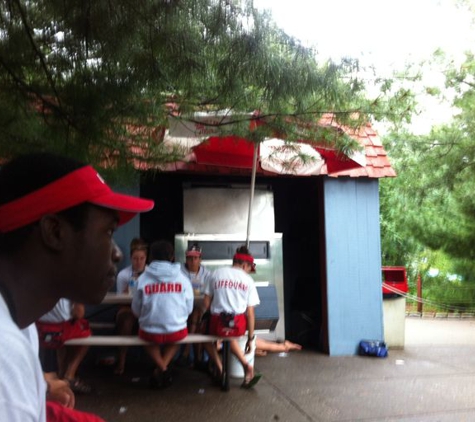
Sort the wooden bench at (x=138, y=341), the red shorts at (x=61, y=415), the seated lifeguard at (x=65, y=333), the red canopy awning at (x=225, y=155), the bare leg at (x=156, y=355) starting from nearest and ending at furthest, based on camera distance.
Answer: the red shorts at (x=61, y=415)
the seated lifeguard at (x=65, y=333)
the wooden bench at (x=138, y=341)
the bare leg at (x=156, y=355)
the red canopy awning at (x=225, y=155)

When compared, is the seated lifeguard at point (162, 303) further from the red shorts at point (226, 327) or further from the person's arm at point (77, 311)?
the person's arm at point (77, 311)

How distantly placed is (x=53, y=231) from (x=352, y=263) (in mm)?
7189

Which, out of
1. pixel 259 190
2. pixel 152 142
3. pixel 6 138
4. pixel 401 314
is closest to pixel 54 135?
pixel 6 138

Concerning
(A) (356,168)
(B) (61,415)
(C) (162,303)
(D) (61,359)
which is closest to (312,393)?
(C) (162,303)

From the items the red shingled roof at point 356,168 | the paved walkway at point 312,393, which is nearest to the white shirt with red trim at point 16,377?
the paved walkway at point 312,393

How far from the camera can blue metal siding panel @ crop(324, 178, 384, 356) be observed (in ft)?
25.8

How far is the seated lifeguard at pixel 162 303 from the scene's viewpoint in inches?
218

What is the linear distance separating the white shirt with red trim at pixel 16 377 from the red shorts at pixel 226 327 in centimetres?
481

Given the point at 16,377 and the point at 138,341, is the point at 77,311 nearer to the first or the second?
the point at 138,341

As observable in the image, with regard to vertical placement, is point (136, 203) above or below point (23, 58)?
below

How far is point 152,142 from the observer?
4.49 meters

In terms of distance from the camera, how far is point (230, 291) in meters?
5.79

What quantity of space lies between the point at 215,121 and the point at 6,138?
1.75m

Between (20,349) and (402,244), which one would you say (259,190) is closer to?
(20,349)
